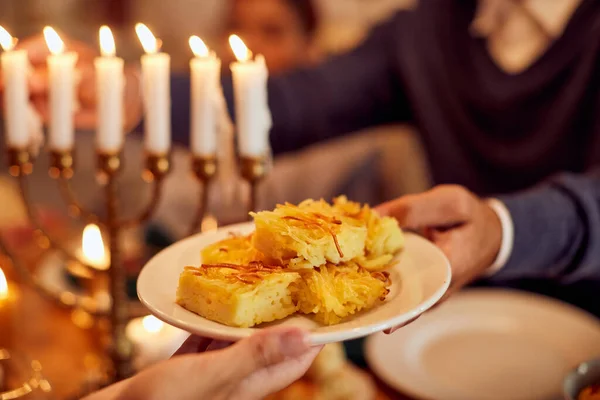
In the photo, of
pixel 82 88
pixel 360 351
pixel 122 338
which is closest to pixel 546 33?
pixel 360 351

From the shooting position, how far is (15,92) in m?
1.13

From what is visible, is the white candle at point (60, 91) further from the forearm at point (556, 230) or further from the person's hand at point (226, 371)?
the forearm at point (556, 230)

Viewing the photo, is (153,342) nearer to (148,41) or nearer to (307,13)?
(148,41)

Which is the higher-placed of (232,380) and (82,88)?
(82,88)

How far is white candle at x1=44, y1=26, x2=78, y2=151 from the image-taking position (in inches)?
43.3

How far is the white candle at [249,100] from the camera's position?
1043 mm

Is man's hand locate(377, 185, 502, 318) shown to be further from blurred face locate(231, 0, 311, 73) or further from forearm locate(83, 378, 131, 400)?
blurred face locate(231, 0, 311, 73)

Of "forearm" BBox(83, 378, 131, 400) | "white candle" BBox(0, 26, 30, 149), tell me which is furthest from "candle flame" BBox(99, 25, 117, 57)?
"forearm" BBox(83, 378, 131, 400)

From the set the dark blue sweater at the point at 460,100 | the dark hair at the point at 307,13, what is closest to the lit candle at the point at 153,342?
the dark blue sweater at the point at 460,100

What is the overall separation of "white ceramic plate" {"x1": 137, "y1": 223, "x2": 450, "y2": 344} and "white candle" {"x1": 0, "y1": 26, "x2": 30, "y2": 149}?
0.47 meters

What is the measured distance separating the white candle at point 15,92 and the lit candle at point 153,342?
1.52ft

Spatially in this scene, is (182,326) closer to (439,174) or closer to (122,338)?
(122,338)

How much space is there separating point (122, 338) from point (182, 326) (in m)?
0.54

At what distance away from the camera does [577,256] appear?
1268 millimetres
